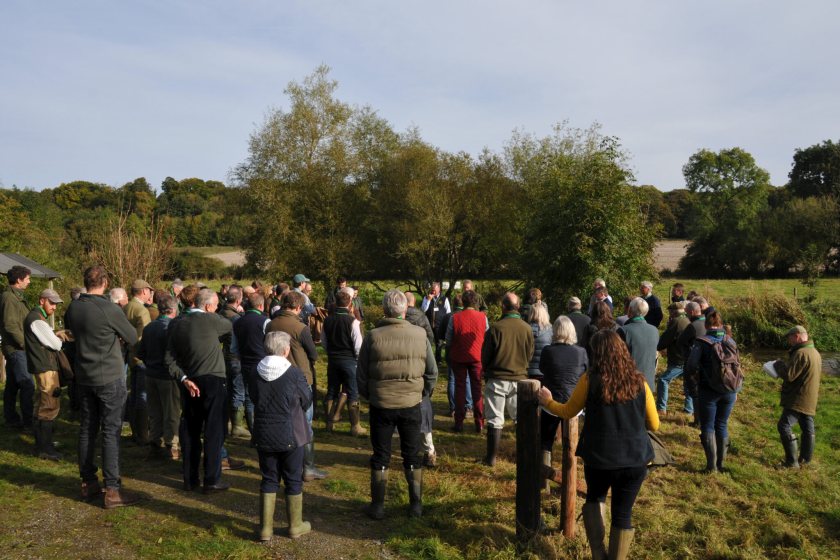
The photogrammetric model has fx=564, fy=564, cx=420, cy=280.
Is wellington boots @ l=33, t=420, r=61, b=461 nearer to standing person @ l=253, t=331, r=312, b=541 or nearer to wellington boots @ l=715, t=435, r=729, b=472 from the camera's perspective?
standing person @ l=253, t=331, r=312, b=541

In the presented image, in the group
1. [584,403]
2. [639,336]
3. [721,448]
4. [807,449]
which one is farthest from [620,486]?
[807,449]

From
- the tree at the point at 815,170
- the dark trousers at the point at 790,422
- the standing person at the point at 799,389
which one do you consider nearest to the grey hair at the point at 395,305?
the standing person at the point at 799,389

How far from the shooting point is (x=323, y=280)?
23547 millimetres

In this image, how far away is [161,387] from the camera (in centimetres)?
659

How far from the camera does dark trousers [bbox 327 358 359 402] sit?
7.75 m

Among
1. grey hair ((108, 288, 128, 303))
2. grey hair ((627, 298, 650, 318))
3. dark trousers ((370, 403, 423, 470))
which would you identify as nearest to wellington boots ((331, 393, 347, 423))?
dark trousers ((370, 403, 423, 470))

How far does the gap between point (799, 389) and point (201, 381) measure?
682 cm

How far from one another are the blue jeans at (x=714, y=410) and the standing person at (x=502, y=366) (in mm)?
2109

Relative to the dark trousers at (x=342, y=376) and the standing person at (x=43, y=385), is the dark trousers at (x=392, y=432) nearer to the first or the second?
the dark trousers at (x=342, y=376)

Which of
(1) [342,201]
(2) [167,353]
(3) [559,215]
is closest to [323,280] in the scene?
(1) [342,201]

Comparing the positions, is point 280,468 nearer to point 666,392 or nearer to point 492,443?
point 492,443

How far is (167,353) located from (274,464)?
1.97 meters

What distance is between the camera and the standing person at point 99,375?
5.34 meters

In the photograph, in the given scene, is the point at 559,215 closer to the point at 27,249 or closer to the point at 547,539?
the point at 547,539
